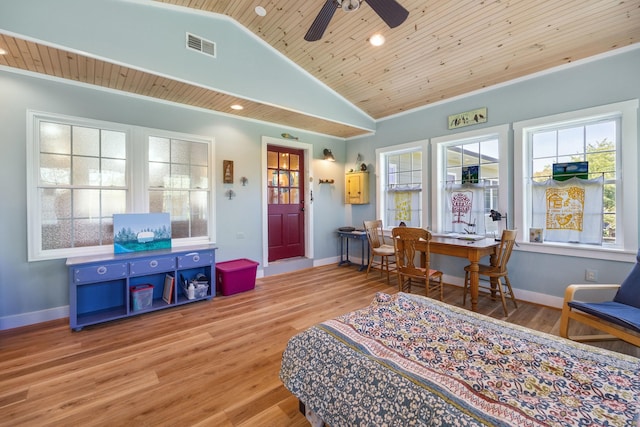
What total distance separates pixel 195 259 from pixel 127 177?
1.32 m

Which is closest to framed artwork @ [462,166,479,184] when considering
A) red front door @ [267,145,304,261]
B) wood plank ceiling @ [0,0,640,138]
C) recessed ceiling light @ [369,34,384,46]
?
wood plank ceiling @ [0,0,640,138]

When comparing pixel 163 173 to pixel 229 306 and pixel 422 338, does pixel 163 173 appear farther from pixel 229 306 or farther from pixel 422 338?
pixel 422 338

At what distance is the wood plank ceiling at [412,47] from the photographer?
2.66m

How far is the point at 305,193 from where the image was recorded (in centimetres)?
536

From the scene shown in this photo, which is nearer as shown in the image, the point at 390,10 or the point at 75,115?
the point at 390,10

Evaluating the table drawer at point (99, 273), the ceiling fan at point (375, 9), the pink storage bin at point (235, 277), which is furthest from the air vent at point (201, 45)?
the pink storage bin at point (235, 277)

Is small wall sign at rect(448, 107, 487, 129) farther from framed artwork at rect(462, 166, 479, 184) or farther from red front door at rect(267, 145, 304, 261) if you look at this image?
red front door at rect(267, 145, 304, 261)

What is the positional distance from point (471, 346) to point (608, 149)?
130 inches

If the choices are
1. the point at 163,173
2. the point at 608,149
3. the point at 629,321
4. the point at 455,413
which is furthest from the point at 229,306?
the point at 608,149

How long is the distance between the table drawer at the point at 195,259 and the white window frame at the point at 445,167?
3.42 meters

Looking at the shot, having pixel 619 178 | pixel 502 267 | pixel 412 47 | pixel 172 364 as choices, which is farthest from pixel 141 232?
pixel 619 178

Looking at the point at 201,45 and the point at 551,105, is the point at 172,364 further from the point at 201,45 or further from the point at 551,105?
the point at 551,105

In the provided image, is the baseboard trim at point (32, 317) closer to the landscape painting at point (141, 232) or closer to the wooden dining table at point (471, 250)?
the landscape painting at point (141, 232)

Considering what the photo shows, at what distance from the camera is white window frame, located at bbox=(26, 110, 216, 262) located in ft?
9.50
